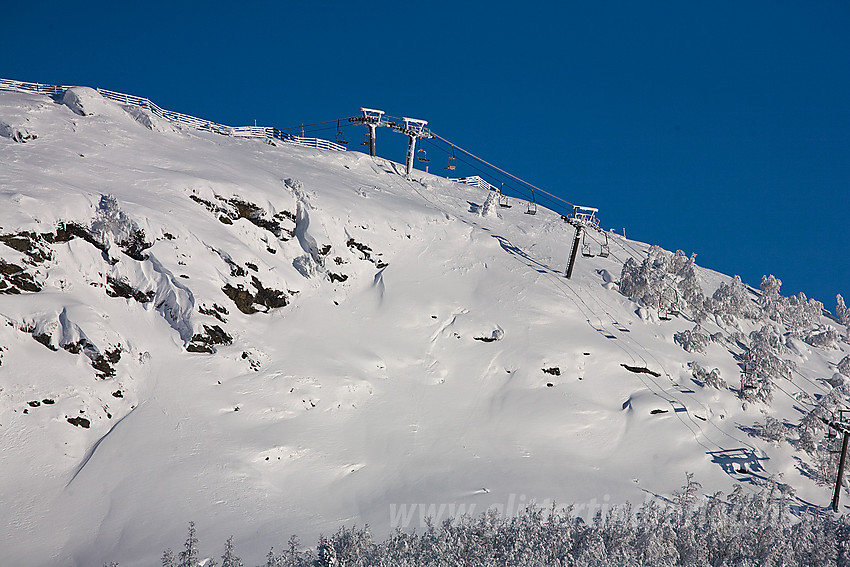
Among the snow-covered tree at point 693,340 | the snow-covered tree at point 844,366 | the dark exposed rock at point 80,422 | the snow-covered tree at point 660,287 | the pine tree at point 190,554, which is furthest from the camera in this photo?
the snow-covered tree at point 844,366

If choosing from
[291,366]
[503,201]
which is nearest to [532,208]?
[503,201]

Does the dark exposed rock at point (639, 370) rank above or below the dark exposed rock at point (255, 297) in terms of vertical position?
above

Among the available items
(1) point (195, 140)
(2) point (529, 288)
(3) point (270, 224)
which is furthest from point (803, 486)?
(1) point (195, 140)

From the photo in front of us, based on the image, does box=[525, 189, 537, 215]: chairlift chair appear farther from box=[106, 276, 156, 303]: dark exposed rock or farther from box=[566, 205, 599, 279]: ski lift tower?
box=[106, 276, 156, 303]: dark exposed rock

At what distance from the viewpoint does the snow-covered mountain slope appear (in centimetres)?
3100

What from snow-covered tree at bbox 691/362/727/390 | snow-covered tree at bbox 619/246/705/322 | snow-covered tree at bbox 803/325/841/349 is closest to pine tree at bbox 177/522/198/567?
snow-covered tree at bbox 691/362/727/390

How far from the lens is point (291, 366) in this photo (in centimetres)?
3919

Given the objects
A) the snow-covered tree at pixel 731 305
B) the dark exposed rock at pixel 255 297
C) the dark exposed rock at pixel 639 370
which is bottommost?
the dark exposed rock at pixel 255 297

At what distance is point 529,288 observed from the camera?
1944 inches

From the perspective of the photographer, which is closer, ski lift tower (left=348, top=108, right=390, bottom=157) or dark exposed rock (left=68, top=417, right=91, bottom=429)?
dark exposed rock (left=68, top=417, right=91, bottom=429)

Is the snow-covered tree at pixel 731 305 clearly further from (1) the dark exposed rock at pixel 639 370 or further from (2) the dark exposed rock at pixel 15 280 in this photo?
(2) the dark exposed rock at pixel 15 280

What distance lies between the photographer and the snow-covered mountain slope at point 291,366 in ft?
102

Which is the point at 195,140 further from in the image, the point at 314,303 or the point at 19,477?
the point at 19,477

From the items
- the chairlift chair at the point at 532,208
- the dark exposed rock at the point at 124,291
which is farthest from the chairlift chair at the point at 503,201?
the dark exposed rock at the point at 124,291
